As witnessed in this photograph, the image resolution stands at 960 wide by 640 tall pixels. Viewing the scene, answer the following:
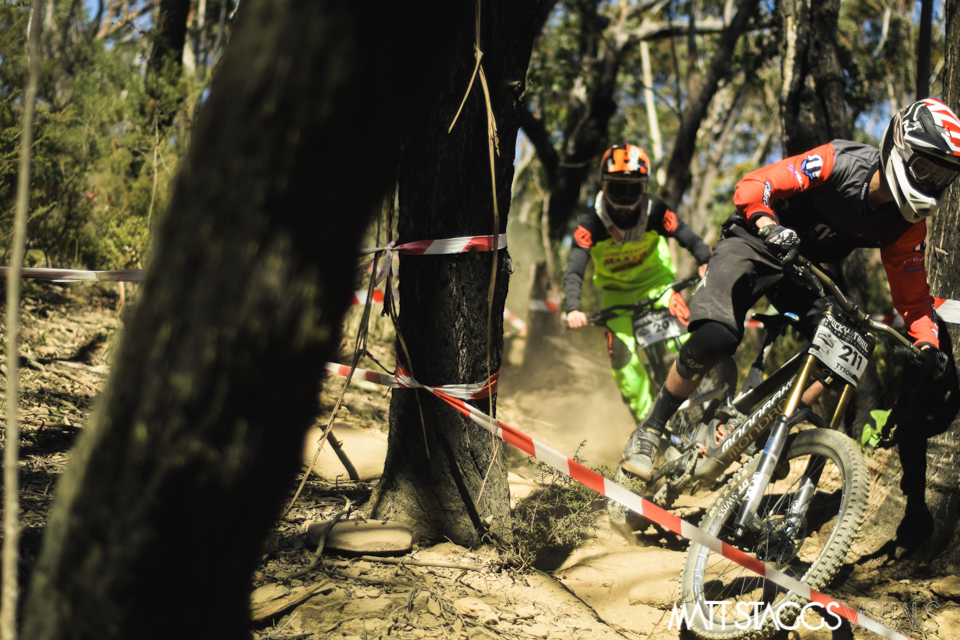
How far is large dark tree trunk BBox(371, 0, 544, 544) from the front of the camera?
2.55m

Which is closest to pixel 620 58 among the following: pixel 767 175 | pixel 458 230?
pixel 767 175

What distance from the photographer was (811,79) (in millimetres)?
5238

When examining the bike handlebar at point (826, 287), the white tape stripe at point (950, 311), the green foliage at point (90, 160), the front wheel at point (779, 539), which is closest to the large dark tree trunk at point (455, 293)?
the front wheel at point (779, 539)

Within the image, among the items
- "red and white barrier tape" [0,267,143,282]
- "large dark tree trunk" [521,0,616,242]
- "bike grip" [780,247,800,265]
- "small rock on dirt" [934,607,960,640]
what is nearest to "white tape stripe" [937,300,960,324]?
"bike grip" [780,247,800,265]

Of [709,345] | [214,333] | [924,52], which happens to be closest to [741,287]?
[709,345]

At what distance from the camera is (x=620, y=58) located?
9.73 m

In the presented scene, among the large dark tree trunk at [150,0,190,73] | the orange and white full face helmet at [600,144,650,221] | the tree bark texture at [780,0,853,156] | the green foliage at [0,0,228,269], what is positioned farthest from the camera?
the large dark tree trunk at [150,0,190,73]

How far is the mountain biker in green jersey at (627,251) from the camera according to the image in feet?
15.3

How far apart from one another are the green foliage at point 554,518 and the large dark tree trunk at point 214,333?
195cm

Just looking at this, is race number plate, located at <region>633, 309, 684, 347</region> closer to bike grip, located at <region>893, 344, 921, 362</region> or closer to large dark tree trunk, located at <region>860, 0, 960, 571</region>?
large dark tree trunk, located at <region>860, 0, 960, 571</region>

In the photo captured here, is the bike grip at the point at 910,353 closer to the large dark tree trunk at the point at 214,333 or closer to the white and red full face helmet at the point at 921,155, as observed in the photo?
the white and red full face helmet at the point at 921,155

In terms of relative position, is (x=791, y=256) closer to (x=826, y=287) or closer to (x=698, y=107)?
(x=826, y=287)

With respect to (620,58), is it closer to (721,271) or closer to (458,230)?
(721,271)

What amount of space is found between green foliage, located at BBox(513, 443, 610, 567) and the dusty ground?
0.26 ft
